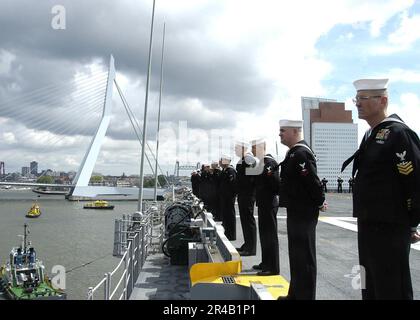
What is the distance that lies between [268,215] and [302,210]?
1.34 metres

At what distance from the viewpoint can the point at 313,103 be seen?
1496 inches

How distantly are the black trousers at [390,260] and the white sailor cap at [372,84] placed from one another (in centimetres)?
83

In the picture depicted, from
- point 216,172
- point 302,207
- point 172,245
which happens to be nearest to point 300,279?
point 302,207

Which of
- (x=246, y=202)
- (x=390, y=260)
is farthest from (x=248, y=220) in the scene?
(x=390, y=260)

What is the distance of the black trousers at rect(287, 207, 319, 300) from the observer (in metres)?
3.55

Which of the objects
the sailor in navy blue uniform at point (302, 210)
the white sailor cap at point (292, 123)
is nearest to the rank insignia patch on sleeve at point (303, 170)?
the sailor in navy blue uniform at point (302, 210)

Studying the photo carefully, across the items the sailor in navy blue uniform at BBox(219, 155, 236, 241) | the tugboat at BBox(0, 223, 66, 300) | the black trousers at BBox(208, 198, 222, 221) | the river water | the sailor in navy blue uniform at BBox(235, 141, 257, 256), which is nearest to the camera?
the sailor in navy blue uniform at BBox(235, 141, 257, 256)

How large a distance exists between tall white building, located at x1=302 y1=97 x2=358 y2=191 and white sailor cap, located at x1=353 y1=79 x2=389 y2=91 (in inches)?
747

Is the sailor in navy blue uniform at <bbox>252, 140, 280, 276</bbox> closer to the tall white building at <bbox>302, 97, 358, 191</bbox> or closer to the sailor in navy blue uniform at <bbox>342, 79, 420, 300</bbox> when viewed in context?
the sailor in navy blue uniform at <bbox>342, 79, 420, 300</bbox>

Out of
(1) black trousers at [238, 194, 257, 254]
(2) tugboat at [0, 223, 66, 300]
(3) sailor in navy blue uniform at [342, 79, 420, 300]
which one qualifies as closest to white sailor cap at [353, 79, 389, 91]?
(3) sailor in navy blue uniform at [342, 79, 420, 300]

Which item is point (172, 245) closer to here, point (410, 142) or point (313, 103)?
point (410, 142)

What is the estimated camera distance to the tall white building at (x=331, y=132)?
77.2ft

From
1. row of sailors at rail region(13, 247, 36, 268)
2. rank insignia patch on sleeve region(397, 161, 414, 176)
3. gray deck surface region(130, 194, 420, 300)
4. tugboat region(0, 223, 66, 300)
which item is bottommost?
tugboat region(0, 223, 66, 300)
